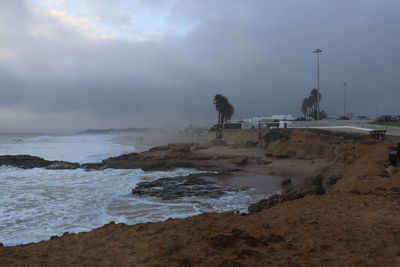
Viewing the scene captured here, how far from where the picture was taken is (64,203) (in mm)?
12750

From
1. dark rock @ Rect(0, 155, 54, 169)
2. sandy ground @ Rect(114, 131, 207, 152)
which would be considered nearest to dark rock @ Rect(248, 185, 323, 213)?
dark rock @ Rect(0, 155, 54, 169)

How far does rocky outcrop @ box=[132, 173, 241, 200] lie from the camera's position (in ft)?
47.2

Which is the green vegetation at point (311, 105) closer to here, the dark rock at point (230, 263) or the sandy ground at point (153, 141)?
the sandy ground at point (153, 141)

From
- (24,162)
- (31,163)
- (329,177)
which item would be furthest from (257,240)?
(24,162)

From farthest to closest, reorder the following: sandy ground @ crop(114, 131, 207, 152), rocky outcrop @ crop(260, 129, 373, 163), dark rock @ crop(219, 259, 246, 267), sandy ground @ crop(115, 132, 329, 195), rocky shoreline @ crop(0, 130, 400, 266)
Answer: sandy ground @ crop(114, 131, 207, 152), rocky outcrop @ crop(260, 129, 373, 163), sandy ground @ crop(115, 132, 329, 195), rocky shoreline @ crop(0, 130, 400, 266), dark rock @ crop(219, 259, 246, 267)

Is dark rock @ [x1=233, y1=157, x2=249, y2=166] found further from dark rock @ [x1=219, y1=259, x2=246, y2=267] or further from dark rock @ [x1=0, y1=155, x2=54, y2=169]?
dark rock @ [x1=219, y1=259, x2=246, y2=267]

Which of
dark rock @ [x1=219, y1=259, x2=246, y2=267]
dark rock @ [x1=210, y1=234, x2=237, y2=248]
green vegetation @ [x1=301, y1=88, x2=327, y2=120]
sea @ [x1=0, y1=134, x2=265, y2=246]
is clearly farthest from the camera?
green vegetation @ [x1=301, y1=88, x2=327, y2=120]

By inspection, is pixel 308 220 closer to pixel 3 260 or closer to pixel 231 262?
pixel 231 262

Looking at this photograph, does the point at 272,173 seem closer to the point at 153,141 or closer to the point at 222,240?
the point at 222,240

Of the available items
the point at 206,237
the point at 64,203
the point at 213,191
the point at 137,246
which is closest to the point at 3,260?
the point at 137,246

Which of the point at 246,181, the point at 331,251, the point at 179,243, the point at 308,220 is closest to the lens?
the point at 331,251

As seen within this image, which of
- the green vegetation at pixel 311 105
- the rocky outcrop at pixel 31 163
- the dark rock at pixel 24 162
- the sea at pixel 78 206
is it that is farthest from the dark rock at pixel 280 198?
the green vegetation at pixel 311 105

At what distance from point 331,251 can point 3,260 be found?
17.3 feet

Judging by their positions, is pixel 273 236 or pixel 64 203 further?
pixel 64 203
